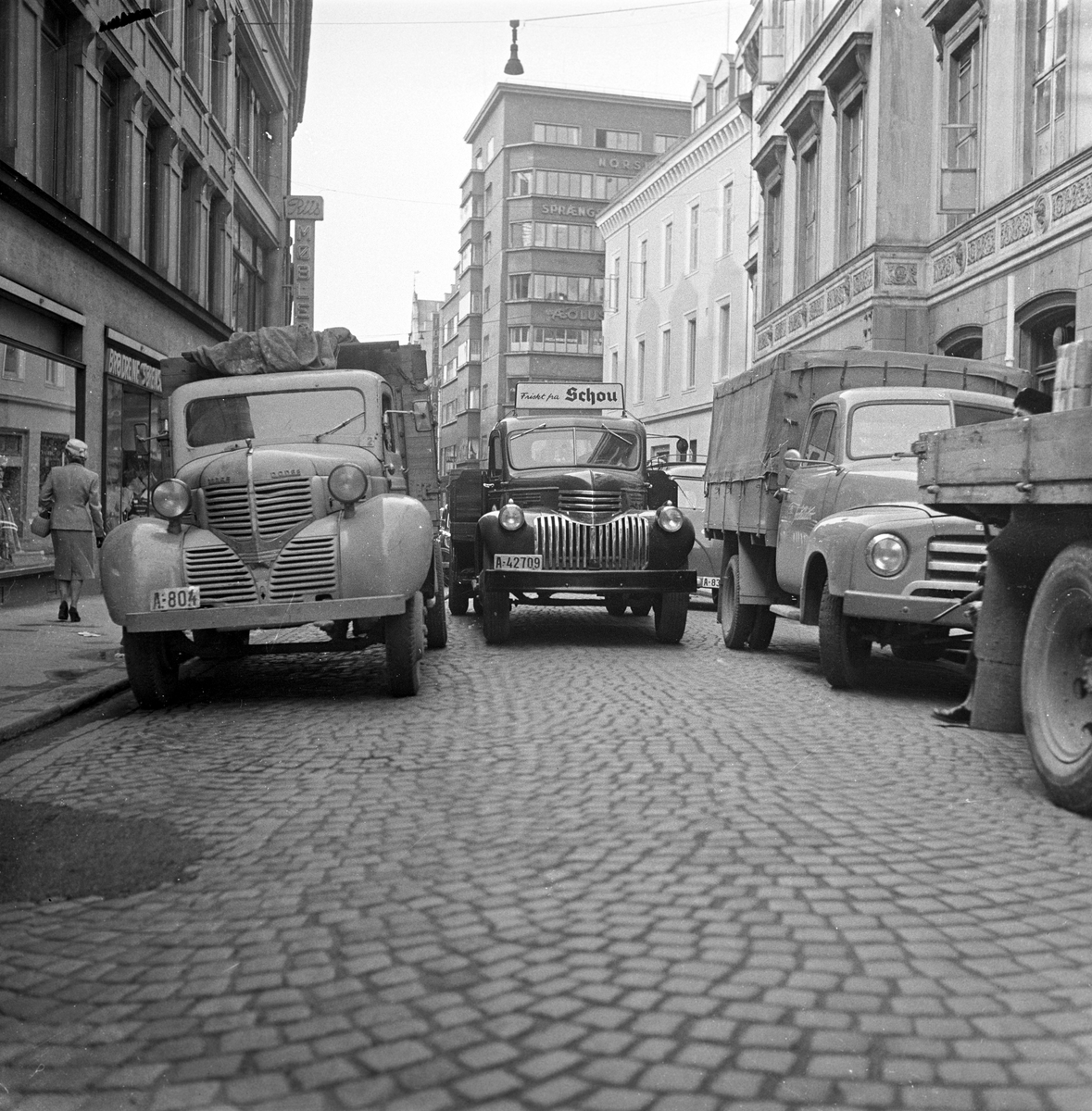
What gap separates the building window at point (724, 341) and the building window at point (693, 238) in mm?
3389

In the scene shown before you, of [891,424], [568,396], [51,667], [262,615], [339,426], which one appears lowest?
[51,667]

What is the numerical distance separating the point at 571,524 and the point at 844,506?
9.13 ft

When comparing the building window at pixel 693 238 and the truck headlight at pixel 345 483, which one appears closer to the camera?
the truck headlight at pixel 345 483

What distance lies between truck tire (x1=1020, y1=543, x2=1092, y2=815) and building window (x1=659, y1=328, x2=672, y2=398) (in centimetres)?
4144

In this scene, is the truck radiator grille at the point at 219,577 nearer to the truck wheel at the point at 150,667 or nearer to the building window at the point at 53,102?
the truck wheel at the point at 150,667

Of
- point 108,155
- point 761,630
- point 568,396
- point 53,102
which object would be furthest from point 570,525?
point 568,396

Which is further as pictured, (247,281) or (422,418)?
(247,281)

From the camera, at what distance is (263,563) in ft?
26.9

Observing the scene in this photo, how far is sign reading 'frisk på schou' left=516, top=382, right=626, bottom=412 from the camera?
23.0 meters

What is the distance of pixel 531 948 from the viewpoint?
3.55 m

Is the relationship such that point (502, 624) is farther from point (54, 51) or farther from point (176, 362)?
point (54, 51)

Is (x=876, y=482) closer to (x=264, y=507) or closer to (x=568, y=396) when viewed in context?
(x=264, y=507)

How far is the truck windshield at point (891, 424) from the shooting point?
10250 mm

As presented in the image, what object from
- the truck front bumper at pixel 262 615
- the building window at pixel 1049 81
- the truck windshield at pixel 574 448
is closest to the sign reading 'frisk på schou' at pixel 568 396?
the building window at pixel 1049 81
